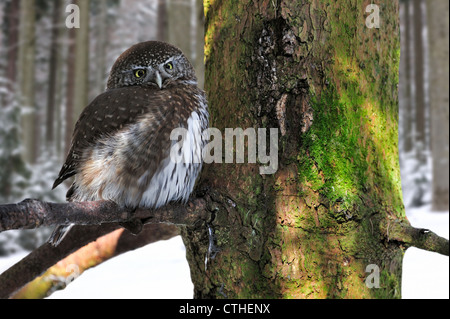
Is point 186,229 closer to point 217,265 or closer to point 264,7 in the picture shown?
point 217,265

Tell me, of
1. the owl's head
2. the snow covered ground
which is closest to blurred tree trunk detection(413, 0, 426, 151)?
the snow covered ground

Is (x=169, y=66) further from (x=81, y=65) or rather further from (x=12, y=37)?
(x=12, y=37)

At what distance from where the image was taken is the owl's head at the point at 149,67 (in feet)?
6.91

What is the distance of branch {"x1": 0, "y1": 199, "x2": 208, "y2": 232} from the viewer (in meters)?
1.16

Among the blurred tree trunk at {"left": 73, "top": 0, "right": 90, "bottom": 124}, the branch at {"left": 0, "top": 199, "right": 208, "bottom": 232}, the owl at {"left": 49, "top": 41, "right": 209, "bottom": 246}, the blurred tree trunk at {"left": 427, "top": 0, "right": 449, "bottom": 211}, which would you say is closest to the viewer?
the branch at {"left": 0, "top": 199, "right": 208, "bottom": 232}

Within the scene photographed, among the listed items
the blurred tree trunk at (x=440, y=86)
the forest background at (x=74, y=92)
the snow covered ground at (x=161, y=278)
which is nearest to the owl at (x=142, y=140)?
the snow covered ground at (x=161, y=278)

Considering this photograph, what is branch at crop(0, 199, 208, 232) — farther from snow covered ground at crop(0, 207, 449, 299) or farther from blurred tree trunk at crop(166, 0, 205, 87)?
blurred tree trunk at crop(166, 0, 205, 87)

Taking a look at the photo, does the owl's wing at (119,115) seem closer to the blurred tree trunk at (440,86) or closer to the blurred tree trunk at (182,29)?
the blurred tree trunk at (182,29)

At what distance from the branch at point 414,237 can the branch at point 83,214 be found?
0.68 m

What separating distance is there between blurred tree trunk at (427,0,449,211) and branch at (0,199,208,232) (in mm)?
8721
